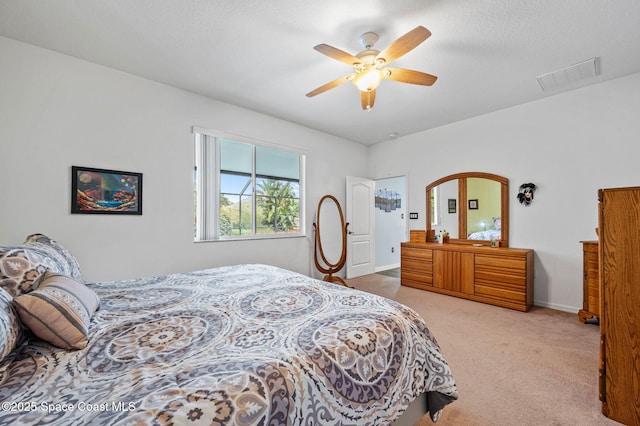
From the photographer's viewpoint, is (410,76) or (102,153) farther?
(102,153)

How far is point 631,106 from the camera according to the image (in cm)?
282

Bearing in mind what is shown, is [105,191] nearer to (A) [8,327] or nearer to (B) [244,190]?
(B) [244,190]

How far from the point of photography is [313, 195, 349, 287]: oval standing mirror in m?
4.46

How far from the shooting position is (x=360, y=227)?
5160mm

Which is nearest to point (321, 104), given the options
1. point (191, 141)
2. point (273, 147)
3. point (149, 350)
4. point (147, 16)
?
point (273, 147)

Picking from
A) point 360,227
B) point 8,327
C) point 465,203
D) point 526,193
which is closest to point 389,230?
point 360,227

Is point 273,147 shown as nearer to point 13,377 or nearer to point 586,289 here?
point 13,377

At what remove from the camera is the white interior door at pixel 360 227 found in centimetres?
497

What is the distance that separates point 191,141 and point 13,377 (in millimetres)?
2864

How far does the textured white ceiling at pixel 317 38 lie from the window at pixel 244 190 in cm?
80

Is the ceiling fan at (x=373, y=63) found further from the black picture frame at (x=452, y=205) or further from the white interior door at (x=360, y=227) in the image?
the white interior door at (x=360, y=227)

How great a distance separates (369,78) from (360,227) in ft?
10.8

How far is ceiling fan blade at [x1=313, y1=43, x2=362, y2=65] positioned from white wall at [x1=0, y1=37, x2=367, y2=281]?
6.70ft

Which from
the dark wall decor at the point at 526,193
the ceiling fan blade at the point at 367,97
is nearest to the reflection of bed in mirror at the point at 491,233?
the dark wall decor at the point at 526,193
